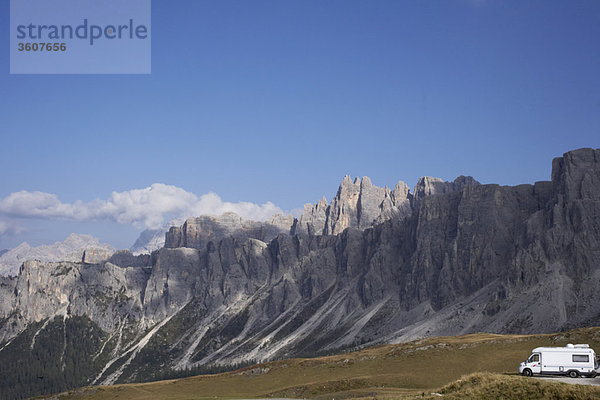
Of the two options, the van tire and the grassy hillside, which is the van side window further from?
the grassy hillside

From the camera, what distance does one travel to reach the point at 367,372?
9400cm

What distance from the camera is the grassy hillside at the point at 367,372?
8194 cm

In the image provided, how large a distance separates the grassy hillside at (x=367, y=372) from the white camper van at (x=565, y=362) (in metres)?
15.5

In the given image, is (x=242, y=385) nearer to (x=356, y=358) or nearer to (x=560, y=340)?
(x=356, y=358)

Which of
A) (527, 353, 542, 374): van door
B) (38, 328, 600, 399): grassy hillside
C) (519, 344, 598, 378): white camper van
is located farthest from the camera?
(38, 328, 600, 399): grassy hillside

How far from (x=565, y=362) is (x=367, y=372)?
3633cm

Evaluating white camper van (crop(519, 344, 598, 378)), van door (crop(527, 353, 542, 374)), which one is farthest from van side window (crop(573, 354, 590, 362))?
van door (crop(527, 353, 542, 374))

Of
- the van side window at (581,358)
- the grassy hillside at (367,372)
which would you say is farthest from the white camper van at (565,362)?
the grassy hillside at (367,372)

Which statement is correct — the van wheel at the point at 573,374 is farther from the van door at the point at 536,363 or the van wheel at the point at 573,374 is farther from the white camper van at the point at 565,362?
the van door at the point at 536,363

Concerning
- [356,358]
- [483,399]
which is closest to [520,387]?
[483,399]

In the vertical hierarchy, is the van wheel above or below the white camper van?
below

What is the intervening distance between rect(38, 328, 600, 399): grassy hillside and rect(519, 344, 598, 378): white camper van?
15.5 metres

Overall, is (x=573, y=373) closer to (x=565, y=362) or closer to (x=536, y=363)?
(x=565, y=362)

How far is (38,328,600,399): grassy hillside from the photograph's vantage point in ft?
269
